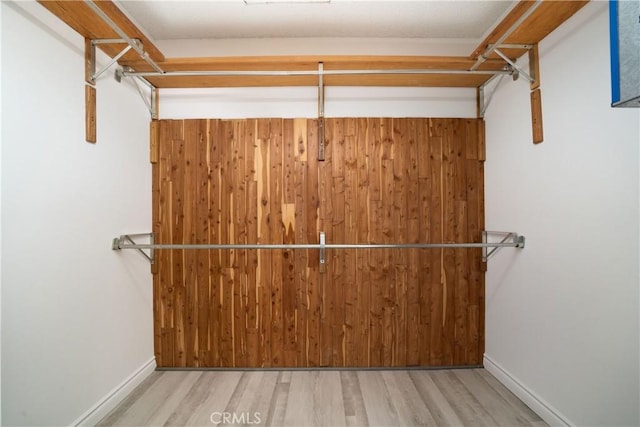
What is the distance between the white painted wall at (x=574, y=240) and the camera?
4.44ft

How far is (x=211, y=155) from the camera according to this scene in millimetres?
2385

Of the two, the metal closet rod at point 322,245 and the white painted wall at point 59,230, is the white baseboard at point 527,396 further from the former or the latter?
the white painted wall at point 59,230

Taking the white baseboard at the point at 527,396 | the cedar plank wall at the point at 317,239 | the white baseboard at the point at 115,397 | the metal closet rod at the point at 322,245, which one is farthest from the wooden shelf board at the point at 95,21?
the white baseboard at the point at 527,396

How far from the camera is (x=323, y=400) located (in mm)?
1952

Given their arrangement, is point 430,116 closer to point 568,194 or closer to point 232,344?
point 568,194

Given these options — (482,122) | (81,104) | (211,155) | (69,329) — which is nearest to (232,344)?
(69,329)

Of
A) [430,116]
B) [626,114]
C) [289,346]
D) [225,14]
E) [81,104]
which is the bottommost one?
[289,346]

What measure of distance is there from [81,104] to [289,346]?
233 centimetres

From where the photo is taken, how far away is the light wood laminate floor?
1.77 metres

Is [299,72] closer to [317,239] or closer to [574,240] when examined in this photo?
[317,239]

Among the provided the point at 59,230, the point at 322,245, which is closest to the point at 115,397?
the point at 59,230

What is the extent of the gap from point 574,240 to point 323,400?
1.92 m

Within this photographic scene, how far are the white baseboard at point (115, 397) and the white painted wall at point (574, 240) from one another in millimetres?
2878

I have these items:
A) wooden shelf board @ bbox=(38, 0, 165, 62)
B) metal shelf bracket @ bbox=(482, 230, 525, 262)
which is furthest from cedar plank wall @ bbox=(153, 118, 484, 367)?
wooden shelf board @ bbox=(38, 0, 165, 62)
